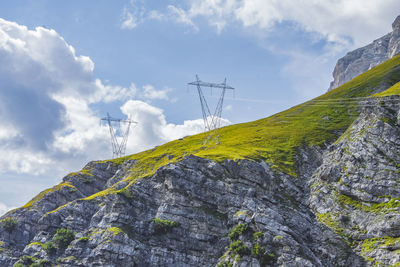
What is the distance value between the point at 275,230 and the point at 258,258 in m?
8.62

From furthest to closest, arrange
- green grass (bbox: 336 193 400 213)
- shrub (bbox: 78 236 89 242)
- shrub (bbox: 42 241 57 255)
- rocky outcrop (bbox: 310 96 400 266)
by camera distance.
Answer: shrub (bbox: 42 241 57 255)
shrub (bbox: 78 236 89 242)
green grass (bbox: 336 193 400 213)
rocky outcrop (bbox: 310 96 400 266)

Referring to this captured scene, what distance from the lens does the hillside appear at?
83.3 metres

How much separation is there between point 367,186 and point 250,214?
34600 millimetres

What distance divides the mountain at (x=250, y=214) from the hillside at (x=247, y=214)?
31 cm

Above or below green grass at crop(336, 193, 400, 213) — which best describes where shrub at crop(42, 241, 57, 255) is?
above

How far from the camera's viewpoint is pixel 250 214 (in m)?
93.2

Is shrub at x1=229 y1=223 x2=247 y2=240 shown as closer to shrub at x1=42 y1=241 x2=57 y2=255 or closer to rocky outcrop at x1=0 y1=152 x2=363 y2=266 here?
rocky outcrop at x1=0 y1=152 x2=363 y2=266

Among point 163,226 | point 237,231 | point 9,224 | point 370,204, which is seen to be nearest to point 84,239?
point 163,226

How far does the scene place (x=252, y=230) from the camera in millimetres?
87812

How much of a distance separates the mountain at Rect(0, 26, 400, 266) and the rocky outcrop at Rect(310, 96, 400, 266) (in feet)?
0.94

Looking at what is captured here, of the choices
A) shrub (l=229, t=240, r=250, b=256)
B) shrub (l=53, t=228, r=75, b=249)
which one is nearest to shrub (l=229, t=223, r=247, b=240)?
shrub (l=229, t=240, r=250, b=256)

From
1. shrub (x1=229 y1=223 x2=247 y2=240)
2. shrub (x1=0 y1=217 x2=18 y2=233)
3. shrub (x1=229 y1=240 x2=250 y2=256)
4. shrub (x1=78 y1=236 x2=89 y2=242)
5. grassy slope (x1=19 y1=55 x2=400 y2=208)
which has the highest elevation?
grassy slope (x1=19 y1=55 x2=400 y2=208)

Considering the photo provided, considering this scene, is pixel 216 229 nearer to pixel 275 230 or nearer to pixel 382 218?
pixel 275 230

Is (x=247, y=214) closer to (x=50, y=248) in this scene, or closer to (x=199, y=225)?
(x=199, y=225)
